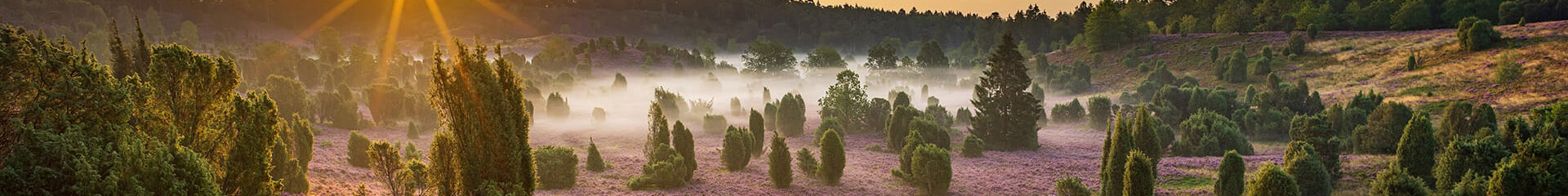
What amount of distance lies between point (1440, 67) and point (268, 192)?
67113mm

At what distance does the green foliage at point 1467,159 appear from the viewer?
19297mm

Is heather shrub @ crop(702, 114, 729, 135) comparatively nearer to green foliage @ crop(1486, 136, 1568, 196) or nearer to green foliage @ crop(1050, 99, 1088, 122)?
green foliage @ crop(1050, 99, 1088, 122)

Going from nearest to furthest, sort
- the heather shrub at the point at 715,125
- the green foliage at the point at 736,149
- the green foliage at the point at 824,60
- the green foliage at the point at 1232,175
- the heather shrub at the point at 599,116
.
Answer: the green foliage at the point at 1232,175 → the green foliage at the point at 736,149 → the heather shrub at the point at 715,125 → the heather shrub at the point at 599,116 → the green foliage at the point at 824,60

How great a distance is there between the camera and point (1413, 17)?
7488 centimetres

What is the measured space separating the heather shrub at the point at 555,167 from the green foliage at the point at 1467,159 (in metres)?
23.3

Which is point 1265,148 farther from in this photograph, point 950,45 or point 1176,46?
point 950,45

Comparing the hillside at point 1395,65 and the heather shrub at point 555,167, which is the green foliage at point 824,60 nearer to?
the hillside at point 1395,65

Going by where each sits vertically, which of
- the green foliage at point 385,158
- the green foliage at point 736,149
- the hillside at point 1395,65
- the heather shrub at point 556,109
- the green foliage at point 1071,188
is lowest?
the green foliage at point 1071,188

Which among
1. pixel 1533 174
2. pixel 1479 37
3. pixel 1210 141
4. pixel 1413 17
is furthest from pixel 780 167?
pixel 1413 17

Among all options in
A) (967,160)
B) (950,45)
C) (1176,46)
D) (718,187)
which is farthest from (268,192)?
(950,45)

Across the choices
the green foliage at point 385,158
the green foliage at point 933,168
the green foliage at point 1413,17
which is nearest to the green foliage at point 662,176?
the green foliage at point 933,168

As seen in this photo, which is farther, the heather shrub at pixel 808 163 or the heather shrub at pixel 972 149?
the heather shrub at pixel 972 149

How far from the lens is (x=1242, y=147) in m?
31.0

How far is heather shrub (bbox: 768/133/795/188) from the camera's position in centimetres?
2245
